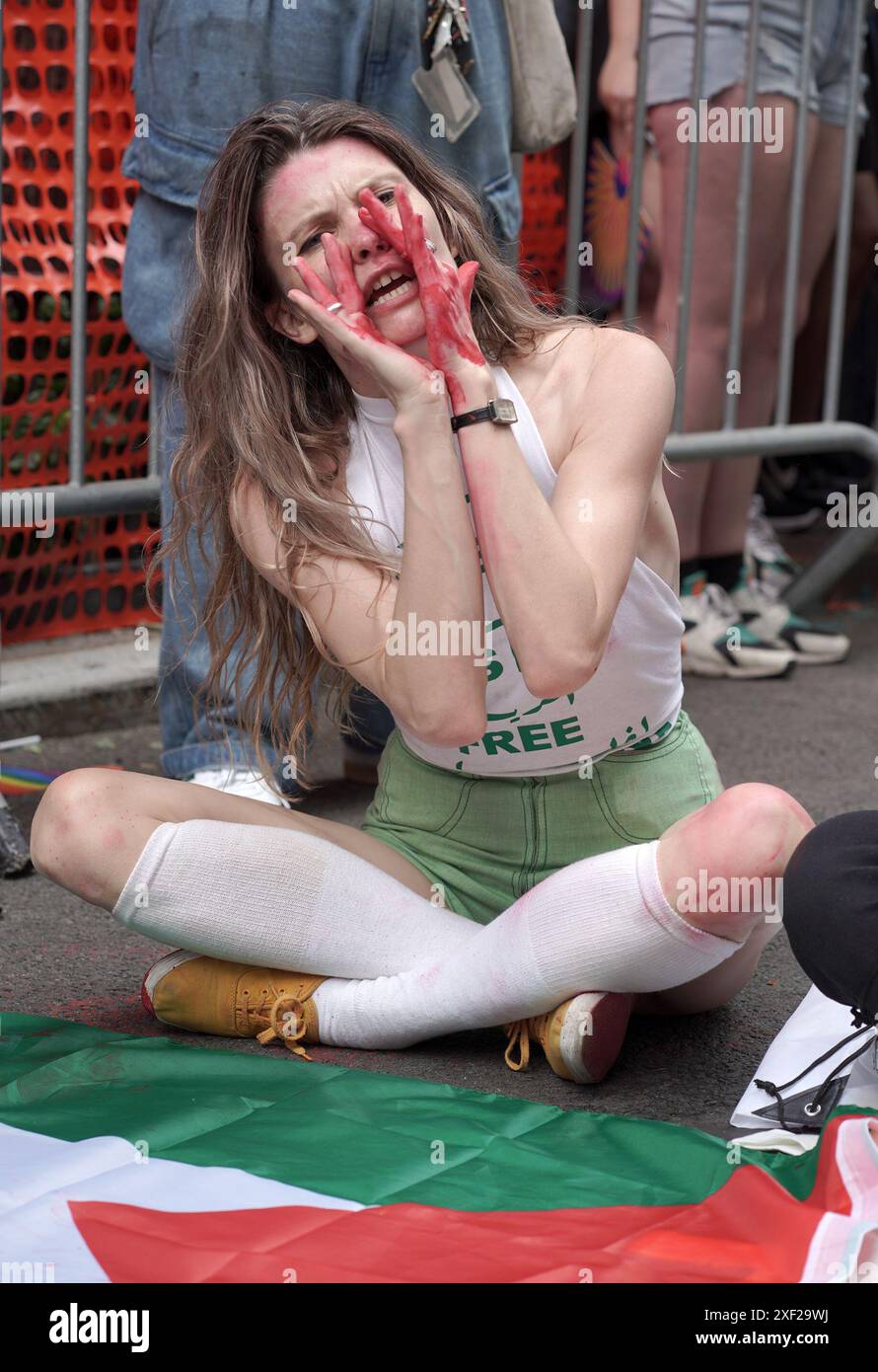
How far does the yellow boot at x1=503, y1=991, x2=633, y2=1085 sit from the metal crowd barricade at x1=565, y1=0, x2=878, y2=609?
1.66 metres

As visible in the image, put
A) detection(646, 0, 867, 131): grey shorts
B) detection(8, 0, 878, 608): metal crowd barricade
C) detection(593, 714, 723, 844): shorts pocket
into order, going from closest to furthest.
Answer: detection(593, 714, 723, 844): shorts pocket, detection(8, 0, 878, 608): metal crowd barricade, detection(646, 0, 867, 131): grey shorts

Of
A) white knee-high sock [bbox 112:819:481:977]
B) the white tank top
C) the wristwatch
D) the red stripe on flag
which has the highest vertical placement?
the wristwatch

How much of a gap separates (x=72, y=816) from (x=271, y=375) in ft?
1.72

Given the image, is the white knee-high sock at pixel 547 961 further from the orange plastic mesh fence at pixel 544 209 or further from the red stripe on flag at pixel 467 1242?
the orange plastic mesh fence at pixel 544 209

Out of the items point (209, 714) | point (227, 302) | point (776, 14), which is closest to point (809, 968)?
point (227, 302)

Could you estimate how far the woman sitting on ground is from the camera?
5.63 ft

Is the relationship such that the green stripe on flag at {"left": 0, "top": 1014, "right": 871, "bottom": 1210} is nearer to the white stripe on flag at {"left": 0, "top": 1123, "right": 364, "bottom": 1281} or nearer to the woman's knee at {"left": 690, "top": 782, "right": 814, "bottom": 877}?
the white stripe on flag at {"left": 0, "top": 1123, "right": 364, "bottom": 1281}

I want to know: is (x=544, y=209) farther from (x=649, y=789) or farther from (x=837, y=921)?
(x=837, y=921)

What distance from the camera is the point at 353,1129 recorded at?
64.6 inches

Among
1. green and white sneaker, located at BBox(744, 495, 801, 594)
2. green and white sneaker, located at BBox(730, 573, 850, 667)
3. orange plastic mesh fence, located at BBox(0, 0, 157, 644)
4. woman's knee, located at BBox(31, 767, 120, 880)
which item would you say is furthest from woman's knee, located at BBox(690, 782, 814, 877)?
green and white sneaker, located at BBox(744, 495, 801, 594)

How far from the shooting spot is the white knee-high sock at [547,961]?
1.75 meters

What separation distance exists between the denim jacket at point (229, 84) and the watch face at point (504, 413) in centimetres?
78

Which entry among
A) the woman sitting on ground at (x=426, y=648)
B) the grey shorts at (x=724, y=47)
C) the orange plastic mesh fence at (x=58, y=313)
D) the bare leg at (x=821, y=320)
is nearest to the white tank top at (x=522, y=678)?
the woman sitting on ground at (x=426, y=648)

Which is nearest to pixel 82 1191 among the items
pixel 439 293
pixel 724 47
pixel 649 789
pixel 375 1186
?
pixel 375 1186
